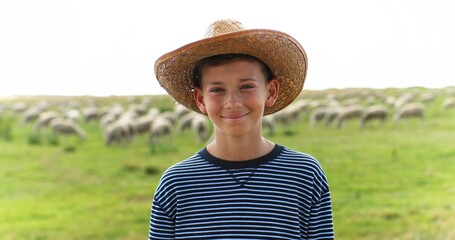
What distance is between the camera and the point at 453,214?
902 centimetres

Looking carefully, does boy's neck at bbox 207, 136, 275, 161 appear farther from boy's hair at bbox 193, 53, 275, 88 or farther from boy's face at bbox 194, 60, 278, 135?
boy's hair at bbox 193, 53, 275, 88

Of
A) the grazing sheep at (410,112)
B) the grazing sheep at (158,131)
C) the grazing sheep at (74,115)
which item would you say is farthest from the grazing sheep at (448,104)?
the grazing sheep at (74,115)

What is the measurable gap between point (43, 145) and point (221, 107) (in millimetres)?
14315

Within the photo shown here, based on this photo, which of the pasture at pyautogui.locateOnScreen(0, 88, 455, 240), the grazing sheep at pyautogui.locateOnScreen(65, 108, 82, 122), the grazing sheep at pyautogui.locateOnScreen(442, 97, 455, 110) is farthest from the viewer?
the grazing sheep at pyautogui.locateOnScreen(65, 108, 82, 122)

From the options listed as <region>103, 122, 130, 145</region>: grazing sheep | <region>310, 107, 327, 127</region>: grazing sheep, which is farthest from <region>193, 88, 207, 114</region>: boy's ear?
<region>310, 107, 327, 127</region>: grazing sheep

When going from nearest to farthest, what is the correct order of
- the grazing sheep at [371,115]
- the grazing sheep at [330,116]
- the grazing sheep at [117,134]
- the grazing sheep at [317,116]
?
the grazing sheep at [117,134], the grazing sheep at [371,115], the grazing sheep at [330,116], the grazing sheep at [317,116]

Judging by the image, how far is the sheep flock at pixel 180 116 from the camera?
15.4 m

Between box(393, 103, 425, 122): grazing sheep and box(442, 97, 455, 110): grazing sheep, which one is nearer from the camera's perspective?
box(393, 103, 425, 122): grazing sheep

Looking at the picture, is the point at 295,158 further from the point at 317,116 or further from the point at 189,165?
the point at 317,116

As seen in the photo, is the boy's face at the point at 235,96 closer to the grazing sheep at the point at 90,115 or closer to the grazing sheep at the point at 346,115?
the grazing sheep at the point at 346,115

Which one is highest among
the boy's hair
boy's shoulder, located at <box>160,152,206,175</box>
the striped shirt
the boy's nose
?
the boy's hair

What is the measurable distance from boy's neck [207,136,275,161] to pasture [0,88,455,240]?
5.98 m

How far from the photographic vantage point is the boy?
4.89 ft

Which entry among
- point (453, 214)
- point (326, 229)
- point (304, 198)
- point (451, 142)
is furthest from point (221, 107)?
point (451, 142)
